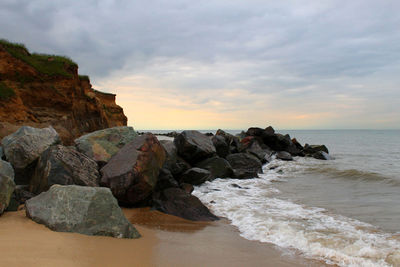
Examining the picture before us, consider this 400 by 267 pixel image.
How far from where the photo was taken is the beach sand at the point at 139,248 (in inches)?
124

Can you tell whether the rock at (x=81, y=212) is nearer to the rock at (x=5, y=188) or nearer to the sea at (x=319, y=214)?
the rock at (x=5, y=188)

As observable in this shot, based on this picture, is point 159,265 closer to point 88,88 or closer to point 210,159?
point 210,159

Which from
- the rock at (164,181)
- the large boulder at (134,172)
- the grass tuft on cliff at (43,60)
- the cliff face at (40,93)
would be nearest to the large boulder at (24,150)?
the large boulder at (134,172)

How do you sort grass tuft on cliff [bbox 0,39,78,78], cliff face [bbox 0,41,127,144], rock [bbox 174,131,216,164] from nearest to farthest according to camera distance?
rock [bbox 174,131,216,164]
cliff face [bbox 0,41,127,144]
grass tuft on cliff [bbox 0,39,78,78]

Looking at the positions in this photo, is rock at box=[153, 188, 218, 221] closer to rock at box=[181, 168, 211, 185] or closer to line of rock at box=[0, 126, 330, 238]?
line of rock at box=[0, 126, 330, 238]

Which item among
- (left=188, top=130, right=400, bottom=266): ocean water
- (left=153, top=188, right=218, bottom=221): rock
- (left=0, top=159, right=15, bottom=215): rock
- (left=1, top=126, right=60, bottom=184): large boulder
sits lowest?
(left=188, top=130, right=400, bottom=266): ocean water

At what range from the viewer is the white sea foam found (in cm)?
430

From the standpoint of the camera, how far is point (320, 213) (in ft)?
22.0

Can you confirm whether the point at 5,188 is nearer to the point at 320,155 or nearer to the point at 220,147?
the point at 220,147

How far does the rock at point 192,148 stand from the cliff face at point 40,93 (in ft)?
19.3

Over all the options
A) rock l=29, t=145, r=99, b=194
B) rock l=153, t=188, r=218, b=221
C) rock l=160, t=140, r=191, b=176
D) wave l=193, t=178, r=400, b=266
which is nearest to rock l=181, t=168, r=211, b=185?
rock l=160, t=140, r=191, b=176

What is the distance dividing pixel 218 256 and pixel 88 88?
18.0 m

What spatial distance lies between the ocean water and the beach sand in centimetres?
50

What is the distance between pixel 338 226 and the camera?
566cm
